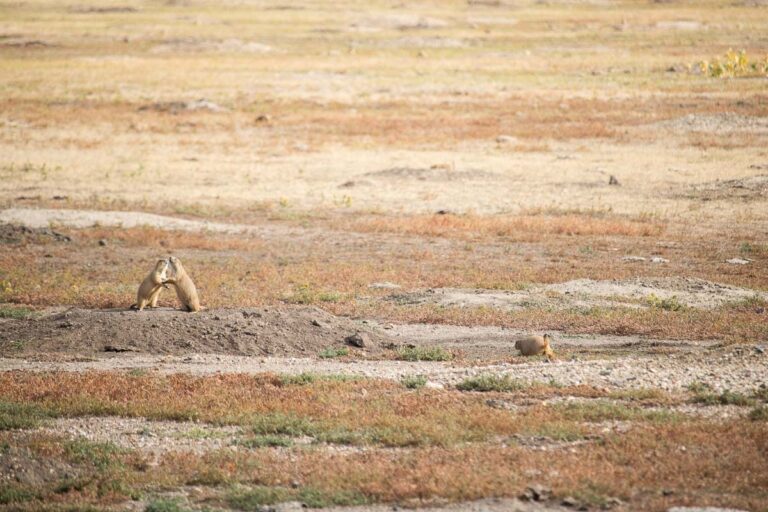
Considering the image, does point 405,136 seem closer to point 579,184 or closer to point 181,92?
point 579,184

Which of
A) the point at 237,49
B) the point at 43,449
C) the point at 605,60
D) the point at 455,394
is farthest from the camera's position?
the point at 237,49

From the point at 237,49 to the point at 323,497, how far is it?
77060 millimetres

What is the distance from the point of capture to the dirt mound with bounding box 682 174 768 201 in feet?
96.1

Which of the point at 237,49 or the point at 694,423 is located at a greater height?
the point at 237,49

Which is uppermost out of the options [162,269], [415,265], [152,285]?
[162,269]

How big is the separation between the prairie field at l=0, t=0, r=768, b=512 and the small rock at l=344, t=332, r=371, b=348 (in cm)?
3

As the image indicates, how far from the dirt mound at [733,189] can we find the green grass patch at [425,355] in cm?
1759

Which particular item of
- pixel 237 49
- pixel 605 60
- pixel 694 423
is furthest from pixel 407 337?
pixel 237 49

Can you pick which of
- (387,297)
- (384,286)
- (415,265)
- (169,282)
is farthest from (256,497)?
(415,265)

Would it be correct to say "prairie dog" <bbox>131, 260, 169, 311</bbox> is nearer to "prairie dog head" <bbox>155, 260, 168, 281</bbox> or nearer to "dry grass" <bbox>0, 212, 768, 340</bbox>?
"prairie dog head" <bbox>155, 260, 168, 281</bbox>

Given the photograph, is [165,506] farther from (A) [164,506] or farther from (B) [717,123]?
(B) [717,123]

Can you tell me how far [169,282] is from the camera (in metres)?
15.6

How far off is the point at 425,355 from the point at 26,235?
1384 centimetres

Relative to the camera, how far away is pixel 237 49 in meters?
82.6
